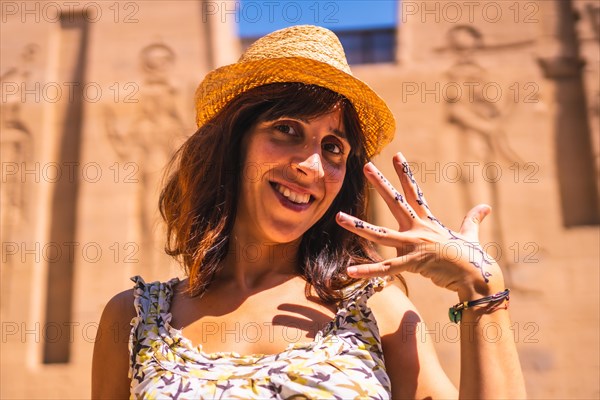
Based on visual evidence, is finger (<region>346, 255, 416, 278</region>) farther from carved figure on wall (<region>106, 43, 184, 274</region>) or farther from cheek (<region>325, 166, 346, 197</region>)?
carved figure on wall (<region>106, 43, 184, 274</region>)

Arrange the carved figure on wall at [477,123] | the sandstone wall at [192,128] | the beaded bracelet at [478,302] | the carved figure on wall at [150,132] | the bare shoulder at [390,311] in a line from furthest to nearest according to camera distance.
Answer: the carved figure on wall at [150,132], the carved figure on wall at [477,123], the sandstone wall at [192,128], the bare shoulder at [390,311], the beaded bracelet at [478,302]

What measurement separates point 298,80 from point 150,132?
123 inches

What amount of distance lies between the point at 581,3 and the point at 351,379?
3697 mm

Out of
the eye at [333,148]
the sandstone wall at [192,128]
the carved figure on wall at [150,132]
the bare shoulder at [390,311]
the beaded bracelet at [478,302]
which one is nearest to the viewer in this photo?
the beaded bracelet at [478,302]

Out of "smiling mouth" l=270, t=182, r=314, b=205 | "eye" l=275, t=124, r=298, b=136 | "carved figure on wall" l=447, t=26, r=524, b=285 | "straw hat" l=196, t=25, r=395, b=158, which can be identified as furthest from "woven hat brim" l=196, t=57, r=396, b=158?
"carved figure on wall" l=447, t=26, r=524, b=285

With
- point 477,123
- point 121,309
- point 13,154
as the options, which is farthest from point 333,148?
point 13,154

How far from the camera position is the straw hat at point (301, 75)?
4.58ft

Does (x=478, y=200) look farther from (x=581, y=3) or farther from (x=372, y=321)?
(x=372, y=321)

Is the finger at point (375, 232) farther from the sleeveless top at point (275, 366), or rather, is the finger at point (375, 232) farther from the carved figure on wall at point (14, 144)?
the carved figure on wall at point (14, 144)

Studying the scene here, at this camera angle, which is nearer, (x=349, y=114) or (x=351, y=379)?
(x=351, y=379)

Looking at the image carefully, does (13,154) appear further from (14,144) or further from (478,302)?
(478,302)

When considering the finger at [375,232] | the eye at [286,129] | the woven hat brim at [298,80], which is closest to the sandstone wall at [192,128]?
the woven hat brim at [298,80]

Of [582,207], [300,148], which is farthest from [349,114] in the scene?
[582,207]

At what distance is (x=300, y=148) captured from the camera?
4.36 feet
